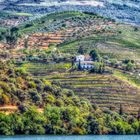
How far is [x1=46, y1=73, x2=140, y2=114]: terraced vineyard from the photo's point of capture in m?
171

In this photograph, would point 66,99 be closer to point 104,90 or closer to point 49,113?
point 49,113

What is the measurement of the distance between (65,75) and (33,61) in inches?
708

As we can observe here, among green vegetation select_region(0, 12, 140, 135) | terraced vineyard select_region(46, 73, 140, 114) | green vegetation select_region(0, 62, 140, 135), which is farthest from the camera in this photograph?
terraced vineyard select_region(46, 73, 140, 114)

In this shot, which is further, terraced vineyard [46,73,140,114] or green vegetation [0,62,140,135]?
terraced vineyard [46,73,140,114]

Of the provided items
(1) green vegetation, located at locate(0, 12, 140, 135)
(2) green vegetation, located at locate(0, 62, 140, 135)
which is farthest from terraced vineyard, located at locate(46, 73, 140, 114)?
(2) green vegetation, located at locate(0, 62, 140, 135)

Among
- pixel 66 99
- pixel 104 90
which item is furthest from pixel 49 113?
pixel 104 90

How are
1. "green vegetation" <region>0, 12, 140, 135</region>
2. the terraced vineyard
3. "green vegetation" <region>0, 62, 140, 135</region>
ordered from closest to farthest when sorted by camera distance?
1. "green vegetation" <region>0, 62, 140, 135</region>
2. "green vegetation" <region>0, 12, 140, 135</region>
3. the terraced vineyard

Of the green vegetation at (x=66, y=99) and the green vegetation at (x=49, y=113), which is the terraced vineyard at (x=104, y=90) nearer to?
the green vegetation at (x=66, y=99)

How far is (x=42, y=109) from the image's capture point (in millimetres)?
150625

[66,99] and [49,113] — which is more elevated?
[49,113]

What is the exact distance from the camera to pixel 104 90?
17538 centimetres

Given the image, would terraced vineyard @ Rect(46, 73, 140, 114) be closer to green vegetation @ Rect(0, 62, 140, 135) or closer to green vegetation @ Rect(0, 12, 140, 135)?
green vegetation @ Rect(0, 12, 140, 135)

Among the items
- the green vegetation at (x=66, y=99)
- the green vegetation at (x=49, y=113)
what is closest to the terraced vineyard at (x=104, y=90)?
the green vegetation at (x=66, y=99)

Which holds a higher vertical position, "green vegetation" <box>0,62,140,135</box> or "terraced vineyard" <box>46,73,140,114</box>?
"green vegetation" <box>0,62,140,135</box>
